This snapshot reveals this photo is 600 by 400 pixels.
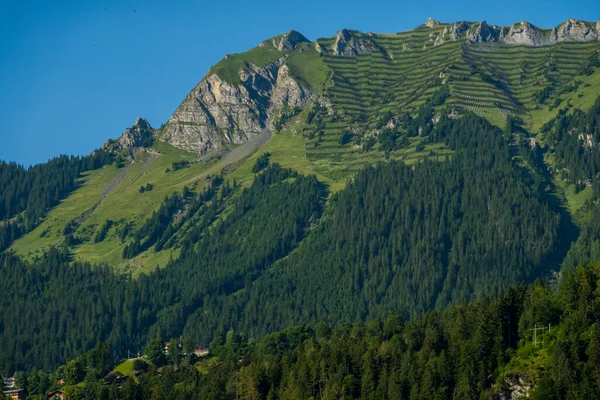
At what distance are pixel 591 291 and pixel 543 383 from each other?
986 inches

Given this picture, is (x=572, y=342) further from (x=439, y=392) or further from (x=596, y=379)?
(x=439, y=392)

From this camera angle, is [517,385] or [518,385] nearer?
[518,385]

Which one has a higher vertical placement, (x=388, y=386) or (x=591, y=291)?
(x=591, y=291)

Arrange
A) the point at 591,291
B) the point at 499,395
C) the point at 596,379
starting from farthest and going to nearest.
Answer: the point at 591,291, the point at 499,395, the point at 596,379

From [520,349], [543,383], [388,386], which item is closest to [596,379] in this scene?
[543,383]

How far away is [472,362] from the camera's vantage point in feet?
627

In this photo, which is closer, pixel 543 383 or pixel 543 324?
pixel 543 383

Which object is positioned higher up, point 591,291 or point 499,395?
point 591,291

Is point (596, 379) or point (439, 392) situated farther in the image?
point (439, 392)

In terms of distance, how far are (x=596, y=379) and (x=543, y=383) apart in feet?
27.3

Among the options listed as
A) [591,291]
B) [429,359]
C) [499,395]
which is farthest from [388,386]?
[591,291]

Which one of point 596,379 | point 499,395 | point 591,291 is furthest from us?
point 591,291

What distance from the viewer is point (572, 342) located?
596 ft

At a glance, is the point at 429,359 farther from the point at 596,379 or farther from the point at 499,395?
the point at 596,379
